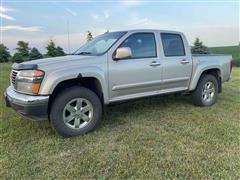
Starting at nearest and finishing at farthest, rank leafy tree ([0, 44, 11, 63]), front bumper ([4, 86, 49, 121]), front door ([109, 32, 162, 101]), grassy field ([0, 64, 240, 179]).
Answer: grassy field ([0, 64, 240, 179]) < front bumper ([4, 86, 49, 121]) < front door ([109, 32, 162, 101]) < leafy tree ([0, 44, 11, 63])

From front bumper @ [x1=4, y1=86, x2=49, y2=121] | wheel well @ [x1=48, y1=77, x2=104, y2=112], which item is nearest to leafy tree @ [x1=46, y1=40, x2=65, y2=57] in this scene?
wheel well @ [x1=48, y1=77, x2=104, y2=112]

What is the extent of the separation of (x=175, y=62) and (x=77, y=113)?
2.42 m

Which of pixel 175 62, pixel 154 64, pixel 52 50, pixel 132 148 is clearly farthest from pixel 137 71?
pixel 52 50

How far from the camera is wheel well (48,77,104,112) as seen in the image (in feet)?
13.6

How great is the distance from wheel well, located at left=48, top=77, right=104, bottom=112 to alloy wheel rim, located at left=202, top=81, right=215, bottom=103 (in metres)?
2.85

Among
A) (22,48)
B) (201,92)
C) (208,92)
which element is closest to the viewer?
(201,92)

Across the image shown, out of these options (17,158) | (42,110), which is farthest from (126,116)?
(17,158)

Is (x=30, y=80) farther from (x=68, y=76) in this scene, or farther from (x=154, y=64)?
(x=154, y=64)

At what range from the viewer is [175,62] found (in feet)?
17.9

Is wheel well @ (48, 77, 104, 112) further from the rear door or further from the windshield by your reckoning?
the rear door

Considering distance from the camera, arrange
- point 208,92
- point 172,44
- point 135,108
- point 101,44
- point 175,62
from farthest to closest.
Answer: point 208,92, point 135,108, point 172,44, point 175,62, point 101,44

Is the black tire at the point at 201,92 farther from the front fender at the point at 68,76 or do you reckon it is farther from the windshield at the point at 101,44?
the front fender at the point at 68,76

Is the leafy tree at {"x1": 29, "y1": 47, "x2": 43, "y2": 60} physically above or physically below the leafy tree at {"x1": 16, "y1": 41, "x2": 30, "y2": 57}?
below

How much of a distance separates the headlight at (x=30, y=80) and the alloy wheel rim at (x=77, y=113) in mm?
570
